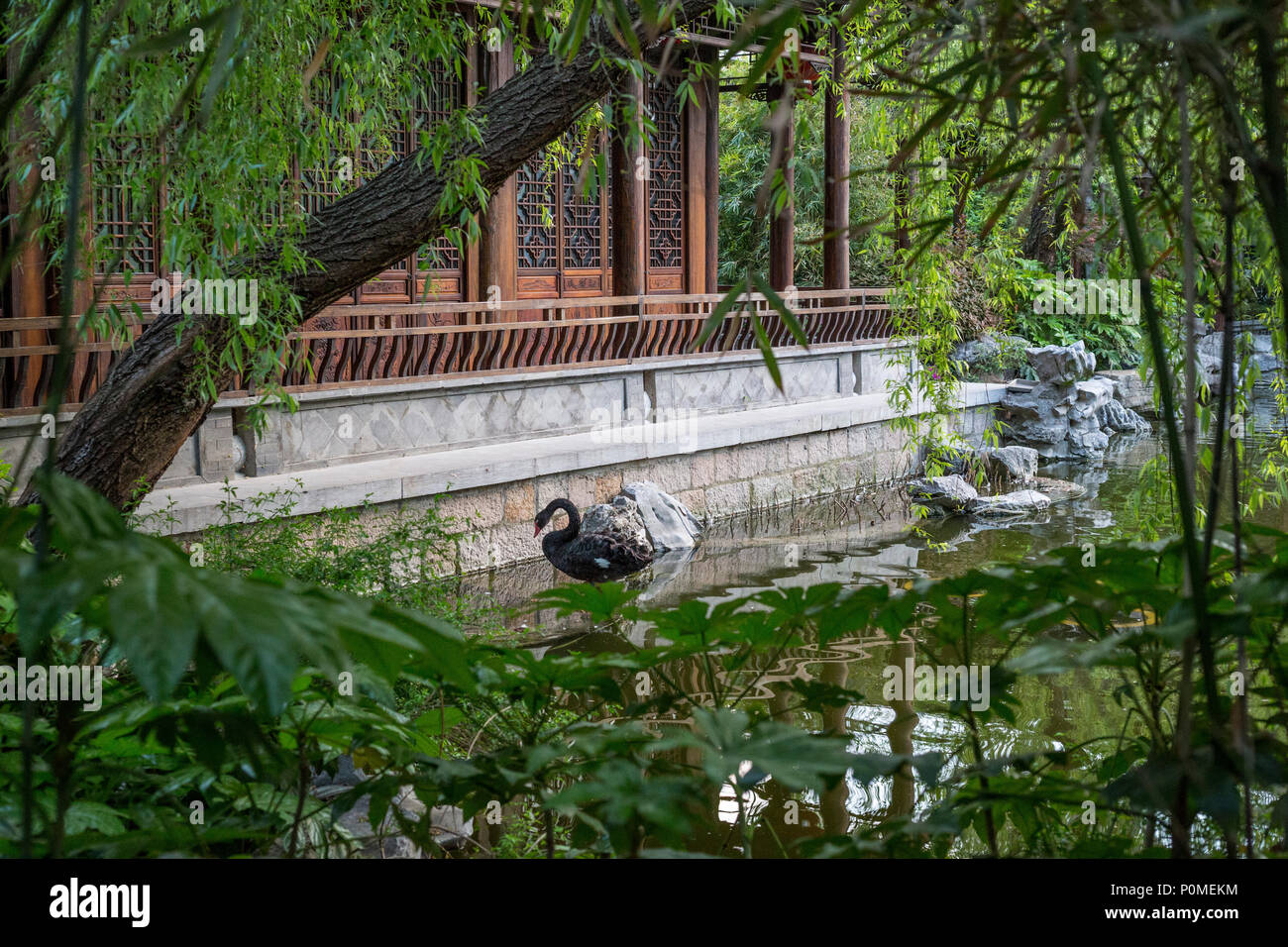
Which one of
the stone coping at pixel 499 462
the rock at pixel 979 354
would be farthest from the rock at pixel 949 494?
the rock at pixel 979 354

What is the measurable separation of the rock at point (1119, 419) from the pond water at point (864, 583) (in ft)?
2.39

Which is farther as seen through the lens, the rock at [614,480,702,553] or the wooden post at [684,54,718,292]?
the wooden post at [684,54,718,292]

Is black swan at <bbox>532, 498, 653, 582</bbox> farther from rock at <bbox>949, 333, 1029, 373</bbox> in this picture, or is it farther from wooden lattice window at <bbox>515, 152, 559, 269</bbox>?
rock at <bbox>949, 333, 1029, 373</bbox>

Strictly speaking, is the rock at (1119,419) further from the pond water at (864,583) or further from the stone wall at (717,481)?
the stone wall at (717,481)

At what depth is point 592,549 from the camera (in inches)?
314

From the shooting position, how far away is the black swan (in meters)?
7.96

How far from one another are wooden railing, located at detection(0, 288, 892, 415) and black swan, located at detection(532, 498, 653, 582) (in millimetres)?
1441

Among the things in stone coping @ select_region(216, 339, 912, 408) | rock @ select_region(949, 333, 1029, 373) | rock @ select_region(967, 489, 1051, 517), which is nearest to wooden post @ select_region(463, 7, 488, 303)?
stone coping @ select_region(216, 339, 912, 408)

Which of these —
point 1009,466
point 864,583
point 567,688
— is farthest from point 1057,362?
point 567,688

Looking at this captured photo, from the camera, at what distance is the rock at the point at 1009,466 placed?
1159cm

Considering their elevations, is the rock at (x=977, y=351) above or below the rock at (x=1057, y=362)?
above
